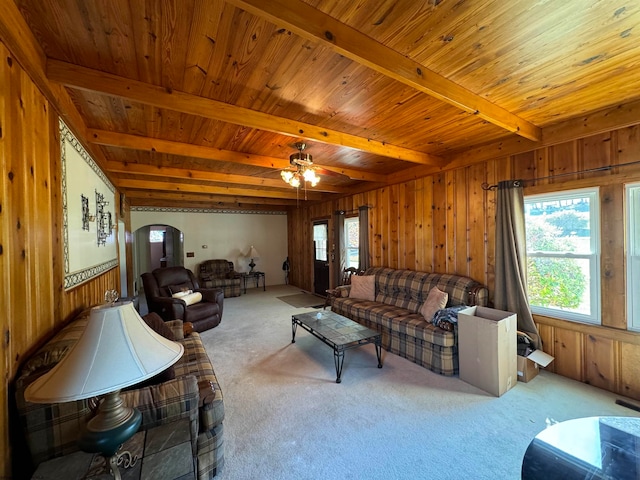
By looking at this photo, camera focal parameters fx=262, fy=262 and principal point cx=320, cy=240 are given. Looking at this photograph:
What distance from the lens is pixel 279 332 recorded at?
163 inches

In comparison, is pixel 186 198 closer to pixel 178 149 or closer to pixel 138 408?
pixel 178 149

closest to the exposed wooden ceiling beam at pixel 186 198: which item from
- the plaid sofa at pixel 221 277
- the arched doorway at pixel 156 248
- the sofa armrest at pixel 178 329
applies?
the arched doorway at pixel 156 248

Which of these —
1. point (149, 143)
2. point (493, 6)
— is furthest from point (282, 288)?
point (493, 6)

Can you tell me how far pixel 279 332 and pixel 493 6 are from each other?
13.6 feet

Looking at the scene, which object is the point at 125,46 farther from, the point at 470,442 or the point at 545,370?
the point at 545,370

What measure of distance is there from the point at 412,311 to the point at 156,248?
9.95 metres

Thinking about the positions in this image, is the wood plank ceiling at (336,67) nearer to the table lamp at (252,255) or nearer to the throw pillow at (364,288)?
the throw pillow at (364,288)

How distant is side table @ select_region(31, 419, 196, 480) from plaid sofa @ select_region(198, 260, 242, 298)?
572 cm

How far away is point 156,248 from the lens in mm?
10055

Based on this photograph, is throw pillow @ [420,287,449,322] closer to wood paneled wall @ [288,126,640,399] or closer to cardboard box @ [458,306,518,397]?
cardboard box @ [458,306,518,397]

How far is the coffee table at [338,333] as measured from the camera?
269 cm

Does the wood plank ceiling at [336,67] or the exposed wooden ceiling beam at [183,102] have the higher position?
the wood plank ceiling at [336,67]

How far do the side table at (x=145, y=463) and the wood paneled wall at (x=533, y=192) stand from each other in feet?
11.3

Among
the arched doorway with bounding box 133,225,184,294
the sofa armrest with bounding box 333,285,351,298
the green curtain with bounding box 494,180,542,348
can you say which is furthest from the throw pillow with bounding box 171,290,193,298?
the green curtain with bounding box 494,180,542,348
